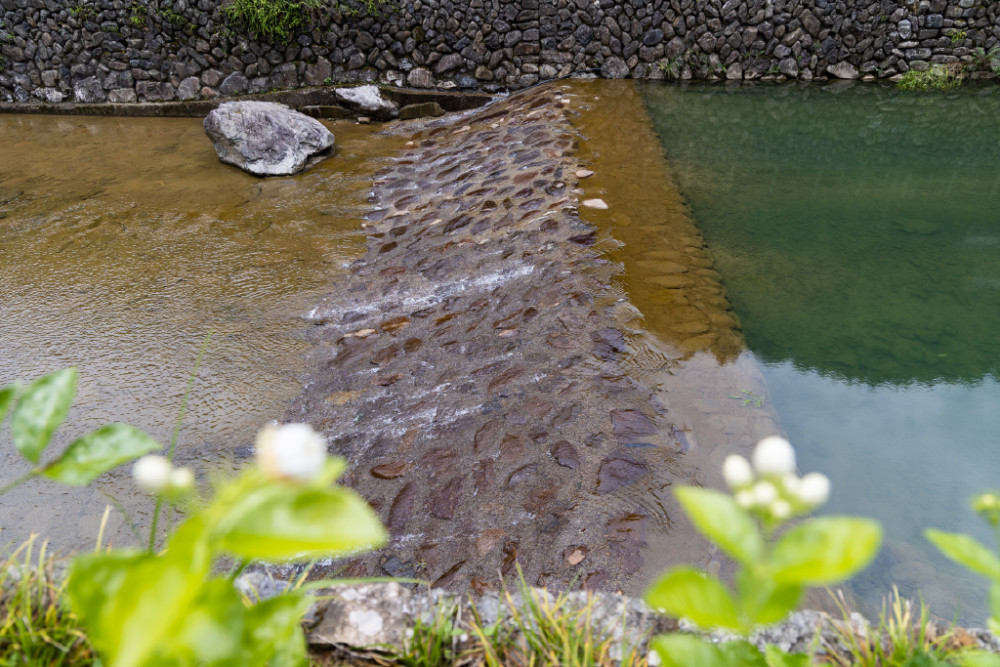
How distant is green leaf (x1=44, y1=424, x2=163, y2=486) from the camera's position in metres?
0.97

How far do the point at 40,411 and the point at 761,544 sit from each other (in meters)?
1.00

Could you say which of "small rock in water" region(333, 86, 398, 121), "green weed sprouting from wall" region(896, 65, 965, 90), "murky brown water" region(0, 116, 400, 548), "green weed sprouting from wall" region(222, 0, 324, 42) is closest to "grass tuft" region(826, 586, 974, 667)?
"murky brown water" region(0, 116, 400, 548)

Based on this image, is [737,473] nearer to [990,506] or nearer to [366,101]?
[990,506]

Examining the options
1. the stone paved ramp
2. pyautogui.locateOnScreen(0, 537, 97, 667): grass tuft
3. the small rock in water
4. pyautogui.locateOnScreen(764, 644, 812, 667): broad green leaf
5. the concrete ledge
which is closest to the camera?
pyautogui.locateOnScreen(764, 644, 812, 667): broad green leaf

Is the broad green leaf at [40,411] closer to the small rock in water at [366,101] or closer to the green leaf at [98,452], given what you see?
the green leaf at [98,452]

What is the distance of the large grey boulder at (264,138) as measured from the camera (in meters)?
6.65

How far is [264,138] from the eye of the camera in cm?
671

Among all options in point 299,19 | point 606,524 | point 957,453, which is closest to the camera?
point 606,524

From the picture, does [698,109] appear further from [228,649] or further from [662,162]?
[228,649]

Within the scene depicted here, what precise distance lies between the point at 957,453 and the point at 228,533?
3.48 m

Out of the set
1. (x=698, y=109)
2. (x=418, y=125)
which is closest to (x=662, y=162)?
(x=698, y=109)

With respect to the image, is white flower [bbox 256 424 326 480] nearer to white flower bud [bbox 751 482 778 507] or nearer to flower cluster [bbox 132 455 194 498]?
flower cluster [bbox 132 455 194 498]

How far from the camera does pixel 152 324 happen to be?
441 centimetres

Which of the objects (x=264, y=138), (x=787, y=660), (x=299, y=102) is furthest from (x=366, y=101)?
(x=787, y=660)
